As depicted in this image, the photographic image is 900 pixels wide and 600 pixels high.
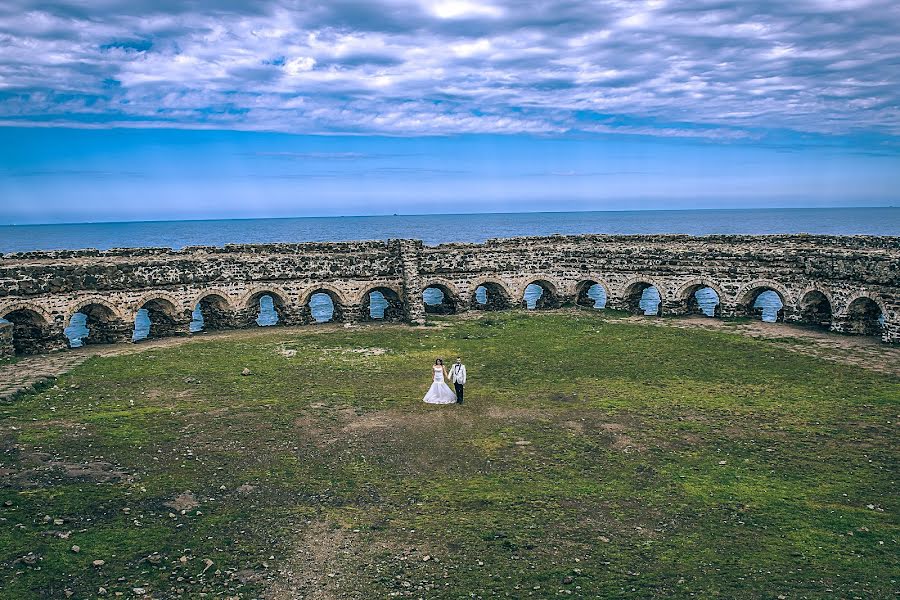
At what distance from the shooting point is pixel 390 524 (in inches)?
501

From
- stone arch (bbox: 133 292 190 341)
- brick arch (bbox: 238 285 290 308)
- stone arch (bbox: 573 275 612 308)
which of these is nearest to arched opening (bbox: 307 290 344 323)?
brick arch (bbox: 238 285 290 308)

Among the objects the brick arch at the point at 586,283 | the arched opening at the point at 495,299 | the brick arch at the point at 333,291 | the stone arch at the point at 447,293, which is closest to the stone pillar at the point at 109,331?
the brick arch at the point at 333,291

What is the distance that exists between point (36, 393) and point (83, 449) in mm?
5541

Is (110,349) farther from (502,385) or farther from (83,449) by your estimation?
(502,385)

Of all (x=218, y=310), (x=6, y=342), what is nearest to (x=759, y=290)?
(x=218, y=310)

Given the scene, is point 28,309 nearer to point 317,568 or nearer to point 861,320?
point 317,568

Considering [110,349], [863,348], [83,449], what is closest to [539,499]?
[83,449]

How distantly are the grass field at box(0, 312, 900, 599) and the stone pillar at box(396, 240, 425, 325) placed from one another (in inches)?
266

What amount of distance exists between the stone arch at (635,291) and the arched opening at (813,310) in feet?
18.2

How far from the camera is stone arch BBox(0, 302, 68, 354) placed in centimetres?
2578

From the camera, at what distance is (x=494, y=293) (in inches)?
1330

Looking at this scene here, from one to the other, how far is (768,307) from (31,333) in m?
44.5

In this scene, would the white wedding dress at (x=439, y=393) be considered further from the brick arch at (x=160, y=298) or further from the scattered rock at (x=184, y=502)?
the brick arch at (x=160, y=298)

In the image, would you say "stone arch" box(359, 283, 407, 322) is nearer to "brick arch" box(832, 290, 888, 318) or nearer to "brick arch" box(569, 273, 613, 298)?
"brick arch" box(569, 273, 613, 298)
